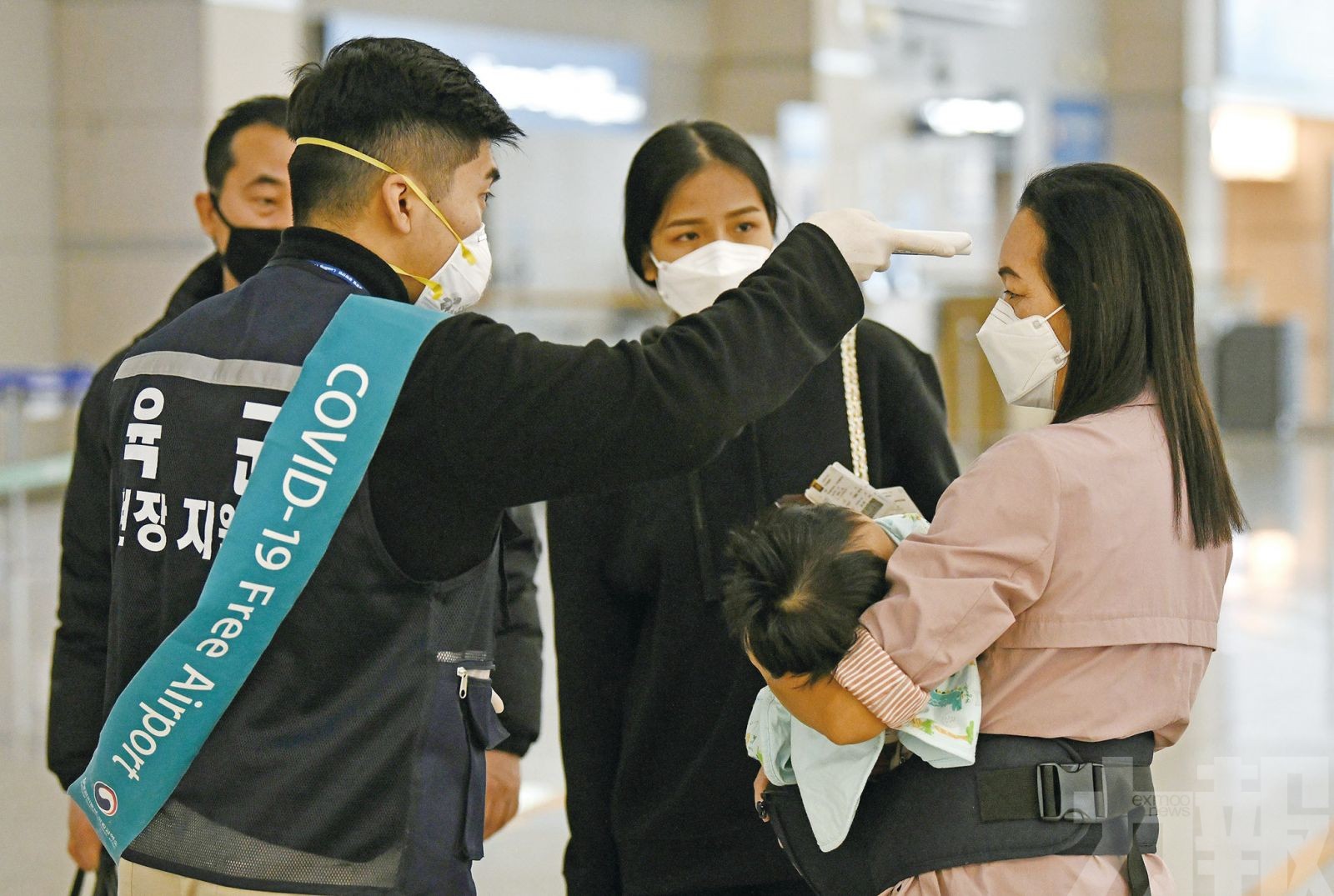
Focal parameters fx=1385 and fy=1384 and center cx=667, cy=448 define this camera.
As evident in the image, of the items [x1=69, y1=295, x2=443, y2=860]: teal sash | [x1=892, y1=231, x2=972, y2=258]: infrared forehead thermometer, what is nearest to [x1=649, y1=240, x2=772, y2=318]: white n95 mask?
[x1=892, y1=231, x2=972, y2=258]: infrared forehead thermometer

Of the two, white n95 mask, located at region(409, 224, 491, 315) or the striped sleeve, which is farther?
white n95 mask, located at region(409, 224, 491, 315)

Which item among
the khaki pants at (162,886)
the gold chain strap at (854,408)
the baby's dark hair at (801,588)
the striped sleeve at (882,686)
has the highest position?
the gold chain strap at (854,408)

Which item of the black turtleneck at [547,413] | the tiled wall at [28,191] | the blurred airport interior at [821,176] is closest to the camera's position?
the black turtleneck at [547,413]

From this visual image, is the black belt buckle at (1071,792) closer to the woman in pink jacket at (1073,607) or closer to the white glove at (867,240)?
the woman in pink jacket at (1073,607)

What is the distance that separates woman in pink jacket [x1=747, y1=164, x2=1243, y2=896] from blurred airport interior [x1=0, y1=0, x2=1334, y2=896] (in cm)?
264

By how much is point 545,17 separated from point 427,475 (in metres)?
12.8

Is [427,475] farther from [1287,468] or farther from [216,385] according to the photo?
[1287,468]

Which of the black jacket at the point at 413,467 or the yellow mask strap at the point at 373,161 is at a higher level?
the yellow mask strap at the point at 373,161

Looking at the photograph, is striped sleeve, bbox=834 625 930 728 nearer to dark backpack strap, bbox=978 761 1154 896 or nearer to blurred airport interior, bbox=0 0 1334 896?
dark backpack strap, bbox=978 761 1154 896

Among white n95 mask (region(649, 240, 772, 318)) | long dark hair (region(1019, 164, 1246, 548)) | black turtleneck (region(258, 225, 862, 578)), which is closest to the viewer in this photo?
black turtleneck (region(258, 225, 862, 578))

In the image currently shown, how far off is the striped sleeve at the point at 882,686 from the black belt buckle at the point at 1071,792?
0.16m

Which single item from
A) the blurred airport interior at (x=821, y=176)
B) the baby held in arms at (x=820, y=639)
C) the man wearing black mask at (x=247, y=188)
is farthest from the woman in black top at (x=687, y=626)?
the blurred airport interior at (x=821, y=176)

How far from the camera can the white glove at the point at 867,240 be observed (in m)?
1.52

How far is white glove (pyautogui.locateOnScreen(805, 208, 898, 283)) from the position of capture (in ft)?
4.97
